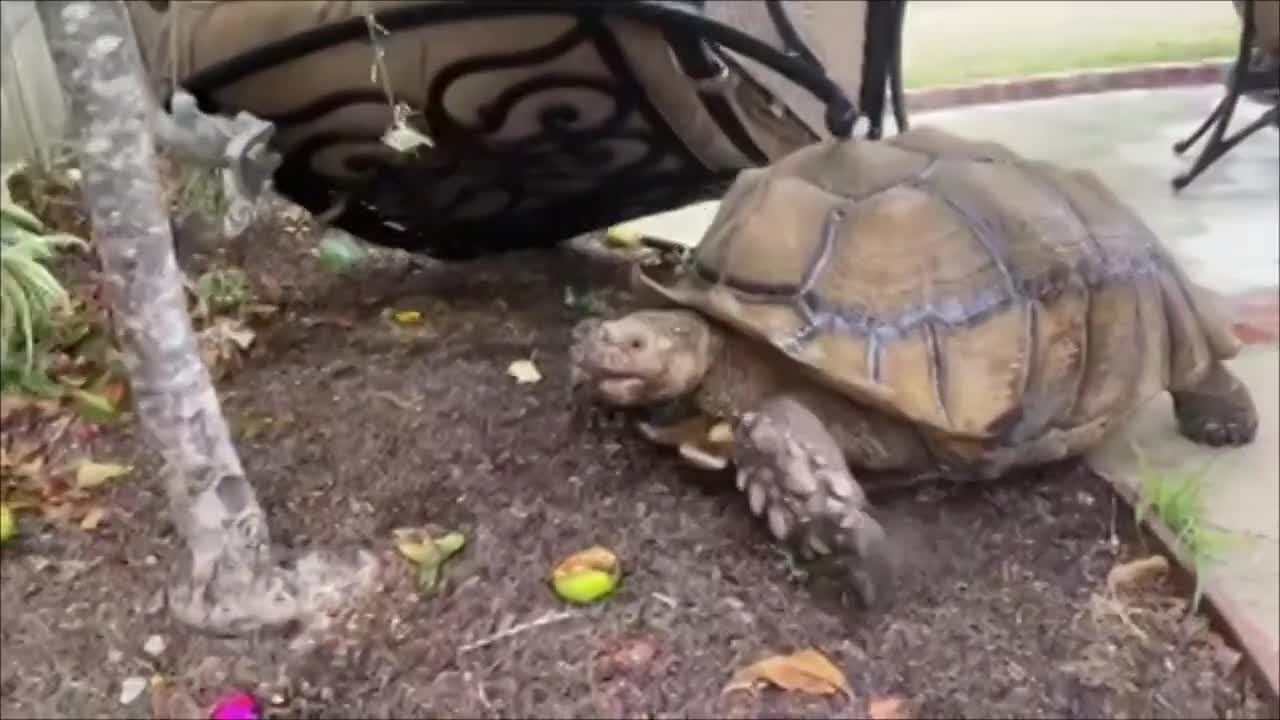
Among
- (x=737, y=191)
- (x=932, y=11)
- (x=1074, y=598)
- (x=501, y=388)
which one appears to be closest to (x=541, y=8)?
→ (x=737, y=191)

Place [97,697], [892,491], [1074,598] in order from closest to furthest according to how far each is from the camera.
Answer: [97,697] → [1074,598] → [892,491]

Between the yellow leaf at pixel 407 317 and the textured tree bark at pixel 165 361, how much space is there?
1.72 feet

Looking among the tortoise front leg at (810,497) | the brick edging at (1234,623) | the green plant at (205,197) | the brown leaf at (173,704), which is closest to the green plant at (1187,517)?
the brick edging at (1234,623)

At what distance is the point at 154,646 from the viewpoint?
1117 mm

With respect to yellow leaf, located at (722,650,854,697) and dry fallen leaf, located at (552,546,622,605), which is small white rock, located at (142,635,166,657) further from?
yellow leaf, located at (722,650,854,697)

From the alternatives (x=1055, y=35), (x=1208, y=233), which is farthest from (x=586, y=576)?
(x=1055, y=35)

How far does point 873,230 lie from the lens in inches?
49.7

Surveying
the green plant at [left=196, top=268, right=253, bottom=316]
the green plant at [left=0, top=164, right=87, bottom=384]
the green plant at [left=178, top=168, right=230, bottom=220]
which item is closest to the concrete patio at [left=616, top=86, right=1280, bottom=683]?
the green plant at [left=178, top=168, right=230, bottom=220]

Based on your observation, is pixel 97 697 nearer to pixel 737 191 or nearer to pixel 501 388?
pixel 501 388

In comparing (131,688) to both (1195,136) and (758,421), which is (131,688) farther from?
(1195,136)

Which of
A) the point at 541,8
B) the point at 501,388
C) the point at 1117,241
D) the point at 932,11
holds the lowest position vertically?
the point at 932,11

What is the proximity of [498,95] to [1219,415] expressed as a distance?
2.45 ft

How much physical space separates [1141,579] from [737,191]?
45 cm

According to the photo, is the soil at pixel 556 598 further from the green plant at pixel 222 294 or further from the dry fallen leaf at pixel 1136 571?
the green plant at pixel 222 294
